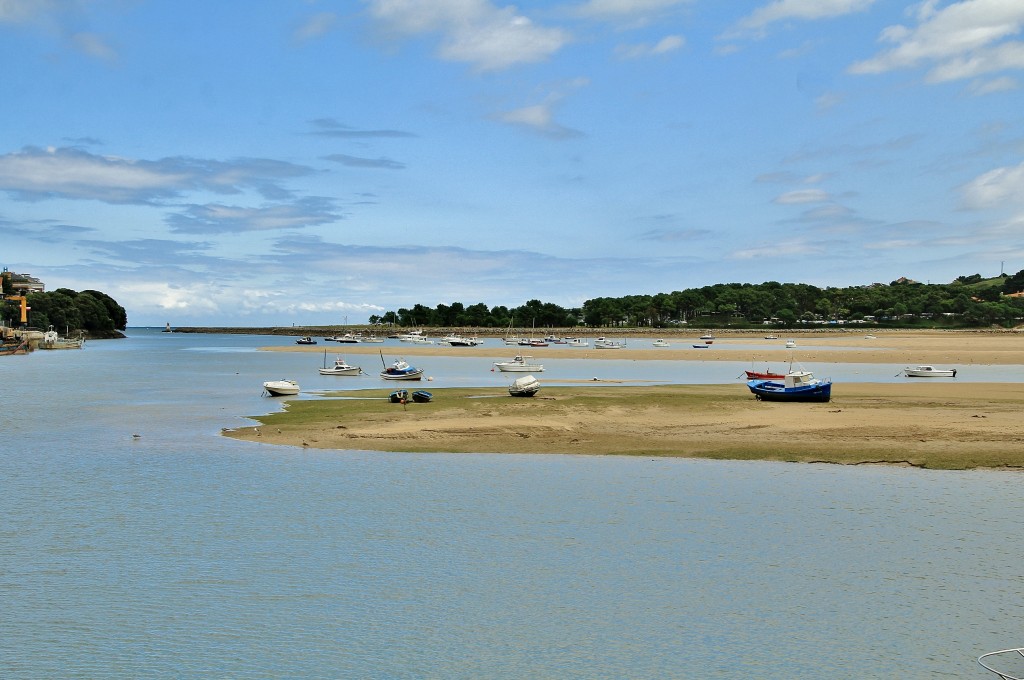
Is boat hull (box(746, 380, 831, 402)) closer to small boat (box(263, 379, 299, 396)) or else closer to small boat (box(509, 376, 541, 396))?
small boat (box(509, 376, 541, 396))

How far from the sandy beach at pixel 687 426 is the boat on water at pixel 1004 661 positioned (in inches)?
682

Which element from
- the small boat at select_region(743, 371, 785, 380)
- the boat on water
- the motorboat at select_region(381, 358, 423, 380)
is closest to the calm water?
the boat on water

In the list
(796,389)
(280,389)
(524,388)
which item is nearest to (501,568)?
(524,388)

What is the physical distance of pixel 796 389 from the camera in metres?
49.6

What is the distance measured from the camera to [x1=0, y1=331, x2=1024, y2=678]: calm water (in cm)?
1446

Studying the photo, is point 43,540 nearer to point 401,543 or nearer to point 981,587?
point 401,543

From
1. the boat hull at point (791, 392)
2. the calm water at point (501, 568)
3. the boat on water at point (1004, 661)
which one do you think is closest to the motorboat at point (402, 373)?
the boat hull at point (791, 392)

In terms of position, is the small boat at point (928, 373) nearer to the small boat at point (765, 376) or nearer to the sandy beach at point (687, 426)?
the small boat at point (765, 376)

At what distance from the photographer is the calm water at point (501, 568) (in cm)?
1446

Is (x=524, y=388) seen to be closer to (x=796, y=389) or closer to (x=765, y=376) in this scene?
(x=796, y=389)

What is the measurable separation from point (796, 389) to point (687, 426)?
493 inches

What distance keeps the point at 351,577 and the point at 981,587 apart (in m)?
13.4

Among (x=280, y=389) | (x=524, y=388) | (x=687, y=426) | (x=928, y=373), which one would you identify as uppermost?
(x=524, y=388)

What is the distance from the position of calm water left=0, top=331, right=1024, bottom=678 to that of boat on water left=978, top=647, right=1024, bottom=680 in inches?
8.8
